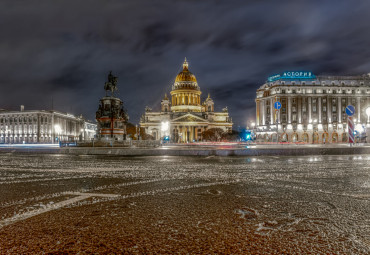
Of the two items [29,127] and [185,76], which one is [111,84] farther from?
[29,127]

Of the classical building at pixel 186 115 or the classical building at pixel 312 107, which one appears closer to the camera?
the classical building at pixel 312 107

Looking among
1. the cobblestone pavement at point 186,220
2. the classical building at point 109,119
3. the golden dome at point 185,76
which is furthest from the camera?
the golden dome at point 185,76

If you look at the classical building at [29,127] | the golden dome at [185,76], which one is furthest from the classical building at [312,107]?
the classical building at [29,127]

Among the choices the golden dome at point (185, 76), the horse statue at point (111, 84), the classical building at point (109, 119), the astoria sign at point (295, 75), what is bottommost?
the classical building at point (109, 119)

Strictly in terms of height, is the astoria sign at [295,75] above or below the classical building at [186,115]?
above

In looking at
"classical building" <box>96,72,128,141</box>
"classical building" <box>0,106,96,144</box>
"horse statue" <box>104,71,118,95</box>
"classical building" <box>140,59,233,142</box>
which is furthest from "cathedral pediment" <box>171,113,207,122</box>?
"classical building" <box>96,72,128,141</box>

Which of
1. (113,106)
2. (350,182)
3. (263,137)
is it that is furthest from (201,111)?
(350,182)

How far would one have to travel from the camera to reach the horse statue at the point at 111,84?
118 ft

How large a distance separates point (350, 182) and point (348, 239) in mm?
4771

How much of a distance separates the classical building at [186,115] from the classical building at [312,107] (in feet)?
79.6

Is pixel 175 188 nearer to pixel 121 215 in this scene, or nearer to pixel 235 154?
pixel 121 215

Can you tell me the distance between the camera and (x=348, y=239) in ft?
10.1

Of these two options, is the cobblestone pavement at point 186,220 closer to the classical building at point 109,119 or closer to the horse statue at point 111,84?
the classical building at point 109,119

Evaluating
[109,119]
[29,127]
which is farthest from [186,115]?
[109,119]
